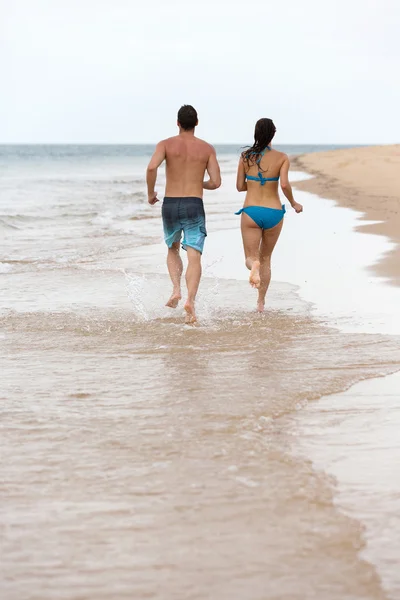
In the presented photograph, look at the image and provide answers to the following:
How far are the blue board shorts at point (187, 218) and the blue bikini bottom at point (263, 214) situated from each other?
0.37m

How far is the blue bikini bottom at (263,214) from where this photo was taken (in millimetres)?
7066

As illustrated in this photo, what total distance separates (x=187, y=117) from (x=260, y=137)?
59 centimetres

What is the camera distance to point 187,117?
673 centimetres

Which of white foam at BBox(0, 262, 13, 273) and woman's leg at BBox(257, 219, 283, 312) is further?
white foam at BBox(0, 262, 13, 273)

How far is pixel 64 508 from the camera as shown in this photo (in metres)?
3.03

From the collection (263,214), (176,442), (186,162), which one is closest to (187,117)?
(186,162)

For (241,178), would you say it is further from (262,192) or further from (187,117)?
(187,117)

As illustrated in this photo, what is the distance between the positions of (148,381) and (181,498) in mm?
1676

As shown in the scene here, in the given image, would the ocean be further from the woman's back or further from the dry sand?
the dry sand

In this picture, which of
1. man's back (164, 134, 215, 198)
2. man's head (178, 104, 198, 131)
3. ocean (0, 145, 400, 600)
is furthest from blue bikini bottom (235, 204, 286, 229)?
man's head (178, 104, 198, 131)

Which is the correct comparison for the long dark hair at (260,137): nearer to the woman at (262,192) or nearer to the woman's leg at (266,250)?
the woman at (262,192)

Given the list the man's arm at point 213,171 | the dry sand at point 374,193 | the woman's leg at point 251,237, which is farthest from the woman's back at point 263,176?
the dry sand at point 374,193

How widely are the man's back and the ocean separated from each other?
99 centimetres

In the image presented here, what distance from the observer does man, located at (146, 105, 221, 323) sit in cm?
679
